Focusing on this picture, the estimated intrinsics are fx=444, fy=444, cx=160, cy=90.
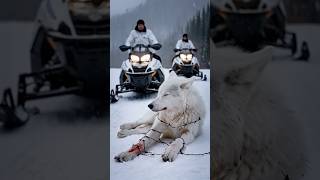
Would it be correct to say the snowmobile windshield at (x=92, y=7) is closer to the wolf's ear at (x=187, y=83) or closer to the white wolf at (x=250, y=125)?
the wolf's ear at (x=187, y=83)

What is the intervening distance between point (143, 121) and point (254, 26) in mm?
1580

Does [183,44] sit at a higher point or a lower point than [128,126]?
higher

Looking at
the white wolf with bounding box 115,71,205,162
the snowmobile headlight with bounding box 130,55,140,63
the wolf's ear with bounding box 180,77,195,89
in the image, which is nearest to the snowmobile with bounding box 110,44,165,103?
the snowmobile headlight with bounding box 130,55,140,63

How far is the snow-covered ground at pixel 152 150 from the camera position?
468 centimetres

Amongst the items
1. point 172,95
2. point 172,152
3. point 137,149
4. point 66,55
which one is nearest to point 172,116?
point 172,95

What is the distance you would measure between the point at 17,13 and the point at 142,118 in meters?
1.72

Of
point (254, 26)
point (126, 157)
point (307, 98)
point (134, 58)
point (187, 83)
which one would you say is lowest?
point (126, 157)

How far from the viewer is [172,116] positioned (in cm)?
479

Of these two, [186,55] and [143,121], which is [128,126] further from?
[186,55]

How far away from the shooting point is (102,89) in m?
4.73

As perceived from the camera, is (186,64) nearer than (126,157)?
No

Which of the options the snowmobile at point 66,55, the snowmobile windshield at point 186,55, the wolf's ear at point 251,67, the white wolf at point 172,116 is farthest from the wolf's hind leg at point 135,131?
the wolf's ear at point 251,67

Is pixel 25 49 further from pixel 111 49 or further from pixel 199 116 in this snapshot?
pixel 199 116

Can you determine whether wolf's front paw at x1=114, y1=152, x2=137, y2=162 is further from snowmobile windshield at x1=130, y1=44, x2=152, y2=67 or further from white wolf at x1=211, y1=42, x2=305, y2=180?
snowmobile windshield at x1=130, y1=44, x2=152, y2=67
